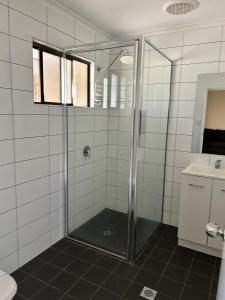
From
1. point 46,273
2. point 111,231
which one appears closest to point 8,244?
point 46,273

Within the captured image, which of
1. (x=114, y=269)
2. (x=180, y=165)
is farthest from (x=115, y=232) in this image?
(x=180, y=165)

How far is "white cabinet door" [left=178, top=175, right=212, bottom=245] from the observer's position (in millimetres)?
2205

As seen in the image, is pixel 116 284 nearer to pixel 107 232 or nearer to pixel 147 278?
pixel 147 278

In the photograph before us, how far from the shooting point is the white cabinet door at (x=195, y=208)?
2205 millimetres

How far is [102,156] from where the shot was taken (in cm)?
263

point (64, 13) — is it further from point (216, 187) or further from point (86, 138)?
point (216, 187)

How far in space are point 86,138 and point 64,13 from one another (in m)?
1.22

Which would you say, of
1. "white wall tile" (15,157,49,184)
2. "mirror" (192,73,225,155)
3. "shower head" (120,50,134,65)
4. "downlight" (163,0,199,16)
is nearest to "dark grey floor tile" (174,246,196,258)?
"mirror" (192,73,225,155)

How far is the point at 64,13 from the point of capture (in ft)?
7.04

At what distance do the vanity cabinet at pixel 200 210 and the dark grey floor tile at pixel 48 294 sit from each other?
1.30 m

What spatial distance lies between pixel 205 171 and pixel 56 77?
5.83 feet

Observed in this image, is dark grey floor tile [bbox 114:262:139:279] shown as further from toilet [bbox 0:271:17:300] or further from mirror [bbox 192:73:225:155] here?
mirror [bbox 192:73:225:155]

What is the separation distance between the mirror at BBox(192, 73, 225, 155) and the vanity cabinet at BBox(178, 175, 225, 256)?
1.63ft

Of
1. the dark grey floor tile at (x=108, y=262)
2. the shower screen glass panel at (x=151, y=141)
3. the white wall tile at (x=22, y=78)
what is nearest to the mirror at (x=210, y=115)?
the shower screen glass panel at (x=151, y=141)
